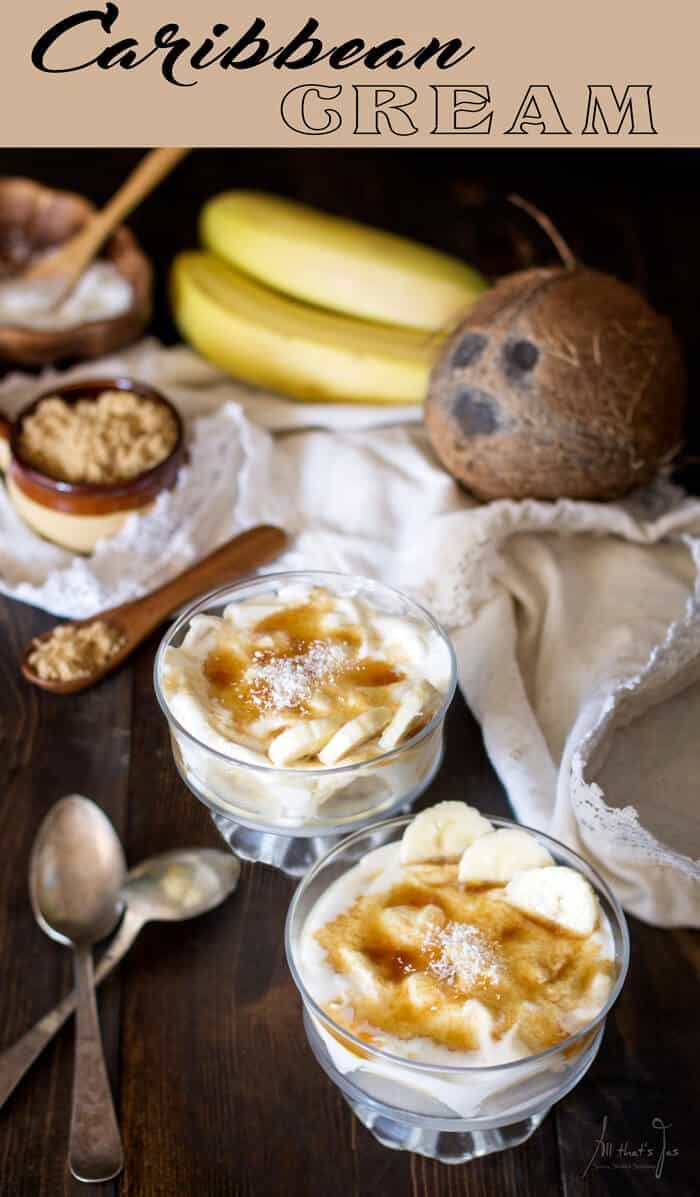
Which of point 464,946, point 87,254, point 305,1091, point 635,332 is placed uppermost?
point 87,254

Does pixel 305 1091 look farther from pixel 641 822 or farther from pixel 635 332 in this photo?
pixel 635 332

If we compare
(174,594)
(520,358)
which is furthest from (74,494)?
(520,358)

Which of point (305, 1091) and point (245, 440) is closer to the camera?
point (305, 1091)

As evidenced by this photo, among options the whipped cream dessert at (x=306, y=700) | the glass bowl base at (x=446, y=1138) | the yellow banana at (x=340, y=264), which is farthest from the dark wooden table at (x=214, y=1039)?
the yellow banana at (x=340, y=264)

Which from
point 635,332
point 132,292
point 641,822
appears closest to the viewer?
point 641,822

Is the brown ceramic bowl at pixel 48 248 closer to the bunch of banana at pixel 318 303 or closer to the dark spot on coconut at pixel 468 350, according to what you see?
the bunch of banana at pixel 318 303

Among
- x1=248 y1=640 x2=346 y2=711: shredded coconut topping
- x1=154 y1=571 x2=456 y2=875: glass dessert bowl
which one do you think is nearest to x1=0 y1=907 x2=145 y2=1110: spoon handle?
x1=154 y1=571 x2=456 y2=875: glass dessert bowl

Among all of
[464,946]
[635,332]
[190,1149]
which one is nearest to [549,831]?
[464,946]
